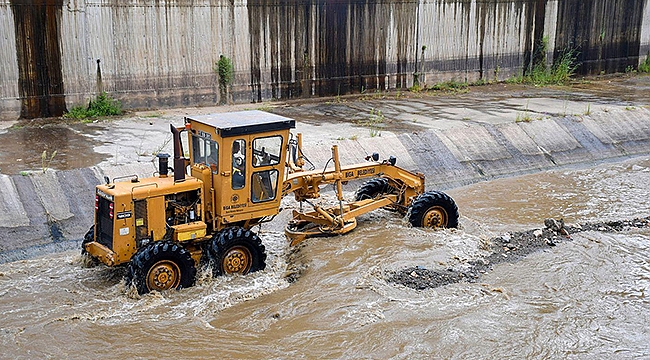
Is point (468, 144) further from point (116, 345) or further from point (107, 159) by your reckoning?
point (116, 345)

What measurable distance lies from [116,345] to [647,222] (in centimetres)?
916

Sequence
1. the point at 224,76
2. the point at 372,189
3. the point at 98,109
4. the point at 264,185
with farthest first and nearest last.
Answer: the point at 224,76, the point at 98,109, the point at 372,189, the point at 264,185

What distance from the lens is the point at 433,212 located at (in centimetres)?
1189

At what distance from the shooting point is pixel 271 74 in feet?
66.2

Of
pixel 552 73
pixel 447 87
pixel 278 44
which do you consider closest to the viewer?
pixel 278 44

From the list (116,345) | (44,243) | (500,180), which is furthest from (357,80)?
(116,345)

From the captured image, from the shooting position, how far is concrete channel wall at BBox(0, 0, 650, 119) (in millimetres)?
16828

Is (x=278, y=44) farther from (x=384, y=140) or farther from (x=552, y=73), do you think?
(x=552, y=73)

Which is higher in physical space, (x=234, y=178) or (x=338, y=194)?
(x=234, y=178)

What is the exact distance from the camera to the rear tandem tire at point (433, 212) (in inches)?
463

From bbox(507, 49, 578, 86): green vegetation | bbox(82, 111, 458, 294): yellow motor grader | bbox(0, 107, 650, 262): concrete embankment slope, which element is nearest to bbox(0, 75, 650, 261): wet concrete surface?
bbox(0, 107, 650, 262): concrete embankment slope

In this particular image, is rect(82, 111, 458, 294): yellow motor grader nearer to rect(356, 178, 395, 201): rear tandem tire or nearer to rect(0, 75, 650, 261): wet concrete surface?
rect(356, 178, 395, 201): rear tandem tire

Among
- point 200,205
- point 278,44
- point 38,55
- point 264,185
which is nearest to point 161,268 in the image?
point 200,205

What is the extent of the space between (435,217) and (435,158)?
457 cm
